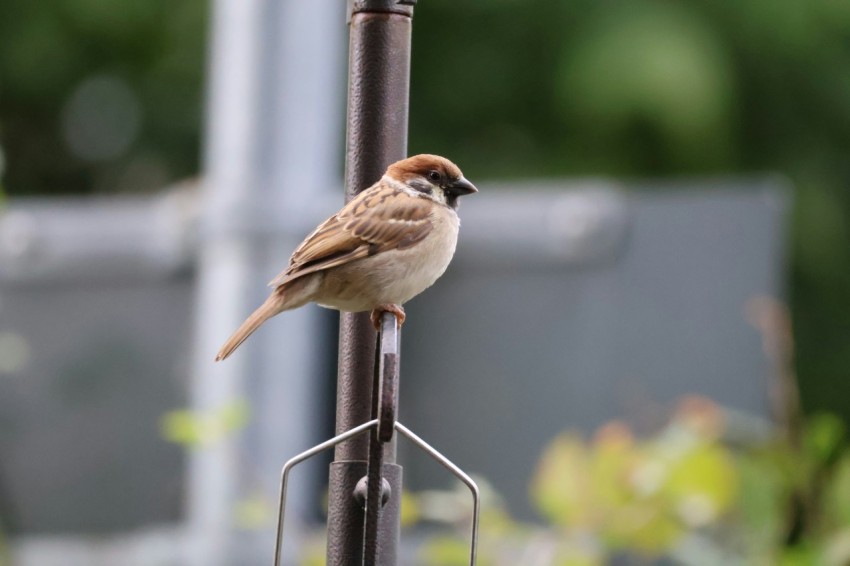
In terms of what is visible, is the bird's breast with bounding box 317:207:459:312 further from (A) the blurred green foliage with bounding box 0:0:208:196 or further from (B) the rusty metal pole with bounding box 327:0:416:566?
A: (A) the blurred green foliage with bounding box 0:0:208:196

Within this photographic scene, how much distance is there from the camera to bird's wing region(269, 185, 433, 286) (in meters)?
2.72

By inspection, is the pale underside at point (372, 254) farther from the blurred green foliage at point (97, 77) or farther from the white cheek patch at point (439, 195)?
the blurred green foliage at point (97, 77)

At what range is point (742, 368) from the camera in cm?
430

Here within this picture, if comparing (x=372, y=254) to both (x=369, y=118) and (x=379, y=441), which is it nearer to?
(x=369, y=118)

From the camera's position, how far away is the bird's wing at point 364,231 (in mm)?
2721

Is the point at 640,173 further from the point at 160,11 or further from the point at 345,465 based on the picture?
the point at 345,465

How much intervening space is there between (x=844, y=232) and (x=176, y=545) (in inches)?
153

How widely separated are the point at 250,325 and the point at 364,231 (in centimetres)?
41

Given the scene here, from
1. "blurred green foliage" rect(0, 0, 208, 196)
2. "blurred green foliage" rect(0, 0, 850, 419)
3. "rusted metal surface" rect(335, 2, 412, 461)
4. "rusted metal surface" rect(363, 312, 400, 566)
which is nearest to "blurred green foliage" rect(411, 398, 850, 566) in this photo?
"rusted metal surface" rect(335, 2, 412, 461)

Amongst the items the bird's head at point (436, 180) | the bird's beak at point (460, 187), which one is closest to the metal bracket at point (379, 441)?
the bird's head at point (436, 180)

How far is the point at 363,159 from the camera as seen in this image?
2.45 m

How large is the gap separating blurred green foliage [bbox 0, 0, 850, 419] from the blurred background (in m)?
0.02

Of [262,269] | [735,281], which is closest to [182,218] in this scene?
[262,269]

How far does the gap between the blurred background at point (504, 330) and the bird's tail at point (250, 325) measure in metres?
0.87
